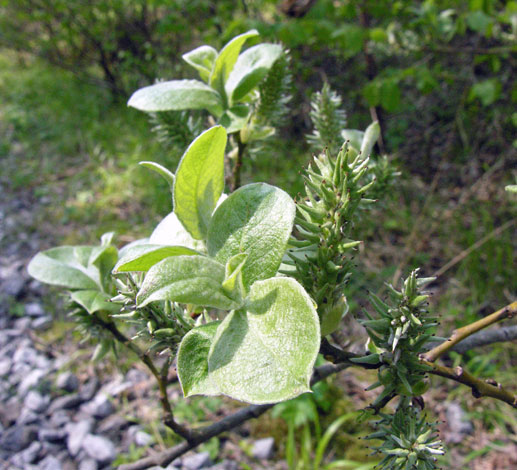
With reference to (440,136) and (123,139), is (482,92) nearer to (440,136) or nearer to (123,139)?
(440,136)

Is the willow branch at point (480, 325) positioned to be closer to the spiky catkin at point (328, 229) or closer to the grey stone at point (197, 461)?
the spiky catkin at point (328, 229)

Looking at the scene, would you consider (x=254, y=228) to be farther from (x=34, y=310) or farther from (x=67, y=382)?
(x=34, y=310)

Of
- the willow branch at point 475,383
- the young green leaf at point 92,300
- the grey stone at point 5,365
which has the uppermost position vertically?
the young green leaf at point 92,300

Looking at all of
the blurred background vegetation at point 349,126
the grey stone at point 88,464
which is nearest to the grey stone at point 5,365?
the grey stone at point 88,464

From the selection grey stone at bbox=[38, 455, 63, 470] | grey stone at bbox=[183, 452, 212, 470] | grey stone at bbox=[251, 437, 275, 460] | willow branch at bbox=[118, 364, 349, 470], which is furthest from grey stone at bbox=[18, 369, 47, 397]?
willow branch at bbox=[118, 364, 349, 470]

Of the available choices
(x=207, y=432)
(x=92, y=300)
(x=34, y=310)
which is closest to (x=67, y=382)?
(x=34, y=310)

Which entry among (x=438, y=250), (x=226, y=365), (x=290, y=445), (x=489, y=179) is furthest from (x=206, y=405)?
(x=489, y=179)
